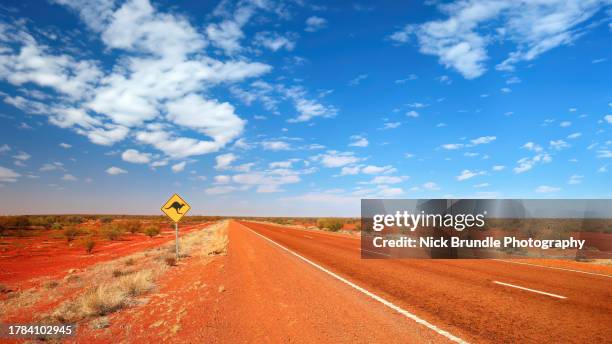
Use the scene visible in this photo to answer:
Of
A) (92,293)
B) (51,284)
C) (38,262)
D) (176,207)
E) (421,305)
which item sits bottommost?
(38,262)

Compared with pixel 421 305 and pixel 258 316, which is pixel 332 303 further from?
pixel 421 305

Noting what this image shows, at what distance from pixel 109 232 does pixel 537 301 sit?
39.5 meters

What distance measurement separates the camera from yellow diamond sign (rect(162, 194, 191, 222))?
48.1 ft

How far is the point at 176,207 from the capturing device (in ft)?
49.1

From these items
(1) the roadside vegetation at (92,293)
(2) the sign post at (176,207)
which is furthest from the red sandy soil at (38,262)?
(2) the sign post at (176,207)

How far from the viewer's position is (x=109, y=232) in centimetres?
3684

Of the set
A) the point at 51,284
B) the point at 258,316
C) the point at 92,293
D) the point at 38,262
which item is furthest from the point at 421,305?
the point at 38,262

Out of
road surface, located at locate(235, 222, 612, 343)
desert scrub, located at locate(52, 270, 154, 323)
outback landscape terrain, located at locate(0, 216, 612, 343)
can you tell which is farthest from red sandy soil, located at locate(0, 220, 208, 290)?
road surface, located at locate(235, 222, 612, 343)

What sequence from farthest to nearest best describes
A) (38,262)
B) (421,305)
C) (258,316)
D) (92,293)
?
(38,262) → (92,293) → (421,305) → (258,316)

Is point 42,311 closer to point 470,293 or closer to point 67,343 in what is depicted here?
point 67,343

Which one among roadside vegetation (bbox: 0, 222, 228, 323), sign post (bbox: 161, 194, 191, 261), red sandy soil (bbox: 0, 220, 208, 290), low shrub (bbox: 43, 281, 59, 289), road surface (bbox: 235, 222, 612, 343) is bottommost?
red sandy soil (bbox: 0, 220, 208, 290)

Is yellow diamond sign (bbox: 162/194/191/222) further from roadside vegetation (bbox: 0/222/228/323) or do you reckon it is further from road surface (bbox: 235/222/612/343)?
road surface (bbox: 235/222/612/343)

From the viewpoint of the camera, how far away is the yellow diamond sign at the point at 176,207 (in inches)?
577

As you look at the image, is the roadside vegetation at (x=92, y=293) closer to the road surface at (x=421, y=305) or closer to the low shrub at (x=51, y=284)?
the low shrub at (x=51, y=284)
